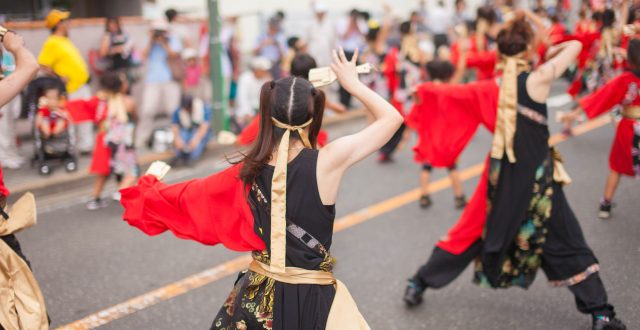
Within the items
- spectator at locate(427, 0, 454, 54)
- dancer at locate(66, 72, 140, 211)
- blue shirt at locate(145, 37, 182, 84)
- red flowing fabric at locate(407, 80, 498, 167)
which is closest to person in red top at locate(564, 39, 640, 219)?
red flowing fabric at locate(407, 80, 498, 167)

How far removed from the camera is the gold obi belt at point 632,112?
5184mm

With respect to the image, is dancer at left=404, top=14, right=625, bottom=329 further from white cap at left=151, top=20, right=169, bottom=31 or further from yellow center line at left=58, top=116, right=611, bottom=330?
white cap at left=151, top=20, right=169, bottom=31

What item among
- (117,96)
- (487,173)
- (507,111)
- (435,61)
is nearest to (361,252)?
(487,173)

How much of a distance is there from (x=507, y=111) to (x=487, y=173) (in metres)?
0.40

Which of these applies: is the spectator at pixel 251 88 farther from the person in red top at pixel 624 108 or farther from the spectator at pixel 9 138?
the person in red top at pixel 624 108

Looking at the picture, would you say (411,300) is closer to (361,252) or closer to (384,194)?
(361,252)

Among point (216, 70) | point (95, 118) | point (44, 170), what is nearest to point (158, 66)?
point (216, 70)

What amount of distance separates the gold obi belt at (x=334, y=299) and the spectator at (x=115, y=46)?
7.53 m

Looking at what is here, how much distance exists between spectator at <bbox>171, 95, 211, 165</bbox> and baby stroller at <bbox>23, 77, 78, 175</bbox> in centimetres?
122

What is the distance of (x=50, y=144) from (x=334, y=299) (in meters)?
6.06

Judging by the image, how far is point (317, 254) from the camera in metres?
2.71

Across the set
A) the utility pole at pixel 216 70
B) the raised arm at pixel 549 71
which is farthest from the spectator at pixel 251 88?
the raised arm at pixel 549 71

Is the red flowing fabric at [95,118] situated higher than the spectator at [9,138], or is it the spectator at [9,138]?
the red flowing fabric at [95,118]

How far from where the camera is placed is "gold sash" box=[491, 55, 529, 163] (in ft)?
12.9
